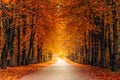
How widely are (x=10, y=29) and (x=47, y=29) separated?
1789 cm

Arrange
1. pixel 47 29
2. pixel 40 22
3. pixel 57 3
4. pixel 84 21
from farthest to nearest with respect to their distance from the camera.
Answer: pixel 47 29, pixel 40 22, pixel 57 3, pixel 84 21

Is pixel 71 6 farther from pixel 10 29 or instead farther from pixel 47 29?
pixel 47 29

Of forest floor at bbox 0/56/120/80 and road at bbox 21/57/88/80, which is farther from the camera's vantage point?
forest floor at bbox 0/56/120/80

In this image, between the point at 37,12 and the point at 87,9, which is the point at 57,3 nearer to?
the point at 37,12

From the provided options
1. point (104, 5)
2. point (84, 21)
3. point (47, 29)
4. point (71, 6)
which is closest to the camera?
point (104, 5)

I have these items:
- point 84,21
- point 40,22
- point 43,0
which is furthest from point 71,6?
point 40,22

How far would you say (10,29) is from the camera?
104 ft

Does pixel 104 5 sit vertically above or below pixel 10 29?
above

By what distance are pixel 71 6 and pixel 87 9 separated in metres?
2.27

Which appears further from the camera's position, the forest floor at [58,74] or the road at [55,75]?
the forest floor at [58,74]

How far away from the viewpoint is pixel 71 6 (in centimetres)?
3297

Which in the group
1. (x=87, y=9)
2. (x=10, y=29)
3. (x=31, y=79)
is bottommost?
(x=31, y=79)

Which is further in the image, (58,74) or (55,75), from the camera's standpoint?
(58,74)

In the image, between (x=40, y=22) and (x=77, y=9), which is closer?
(x=77, y=9)
